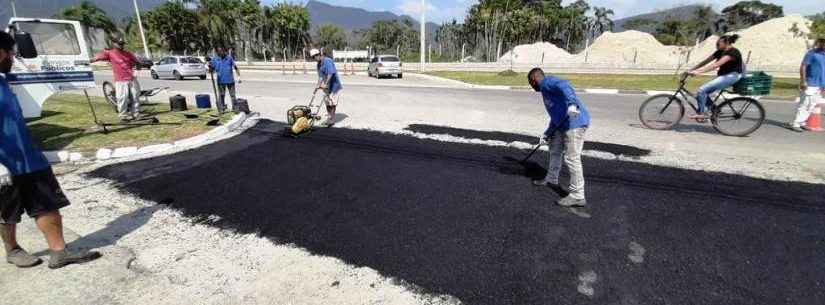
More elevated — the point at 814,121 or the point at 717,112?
the point at 717,112

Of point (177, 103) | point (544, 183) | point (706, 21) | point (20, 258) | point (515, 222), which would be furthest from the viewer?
point (706, 21)

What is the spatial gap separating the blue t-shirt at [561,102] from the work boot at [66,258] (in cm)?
419

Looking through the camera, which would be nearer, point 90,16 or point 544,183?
point 544,183

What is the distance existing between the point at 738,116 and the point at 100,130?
11854 millimetres

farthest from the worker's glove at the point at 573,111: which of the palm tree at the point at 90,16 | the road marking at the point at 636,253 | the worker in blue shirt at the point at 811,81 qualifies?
→ the palm tree at the point at 90,16

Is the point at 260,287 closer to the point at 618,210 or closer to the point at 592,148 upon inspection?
the point at 618,210

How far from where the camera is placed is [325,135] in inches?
281

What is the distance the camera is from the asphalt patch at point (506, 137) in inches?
229

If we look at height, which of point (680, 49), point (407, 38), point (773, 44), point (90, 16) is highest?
point (90, 16)

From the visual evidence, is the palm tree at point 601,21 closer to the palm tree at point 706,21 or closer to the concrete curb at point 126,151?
the palm tree at point 706,21

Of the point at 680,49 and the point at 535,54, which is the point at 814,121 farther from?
the point at 680,49

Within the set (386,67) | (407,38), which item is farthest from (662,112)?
(407,38)

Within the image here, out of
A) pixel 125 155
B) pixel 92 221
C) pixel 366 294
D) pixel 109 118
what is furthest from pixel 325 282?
pixel 109 118

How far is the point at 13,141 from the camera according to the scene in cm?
260
